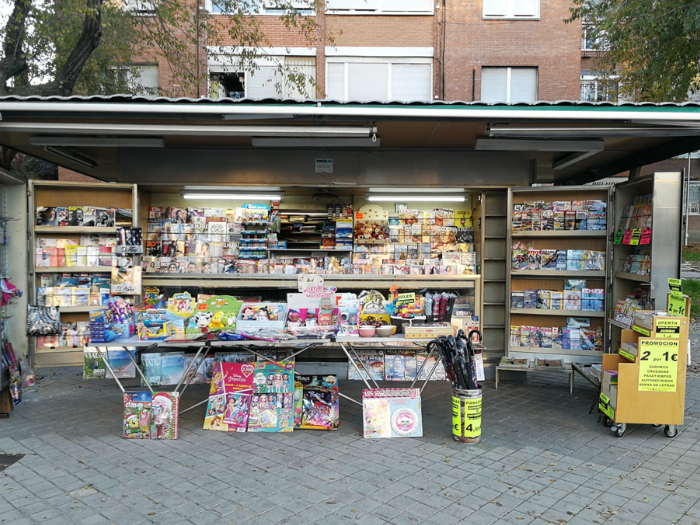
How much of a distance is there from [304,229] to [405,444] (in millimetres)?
4505

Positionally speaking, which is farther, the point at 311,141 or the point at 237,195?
the point at 237,195

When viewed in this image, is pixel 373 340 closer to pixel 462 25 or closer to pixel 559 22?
pixel 462 25

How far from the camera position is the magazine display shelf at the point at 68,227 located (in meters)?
7.16

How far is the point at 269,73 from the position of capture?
14.0 metres

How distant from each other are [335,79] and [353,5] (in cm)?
201

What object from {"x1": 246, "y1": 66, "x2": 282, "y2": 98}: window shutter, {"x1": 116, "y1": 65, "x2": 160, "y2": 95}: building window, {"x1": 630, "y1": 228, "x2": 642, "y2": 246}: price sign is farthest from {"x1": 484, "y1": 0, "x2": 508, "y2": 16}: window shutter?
{"x1": 630, "y1": 228, "x2": 642, "y2": 246}: price sign

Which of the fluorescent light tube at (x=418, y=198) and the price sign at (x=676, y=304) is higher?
the fluorescent light tube at (x=418, y=198)

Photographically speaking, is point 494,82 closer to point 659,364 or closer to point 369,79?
point 369,79

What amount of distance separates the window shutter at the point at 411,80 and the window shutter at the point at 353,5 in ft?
5.53

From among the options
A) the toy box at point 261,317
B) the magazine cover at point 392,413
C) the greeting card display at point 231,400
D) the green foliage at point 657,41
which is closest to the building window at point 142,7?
the toy box at point 261,317

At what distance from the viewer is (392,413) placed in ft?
16.3

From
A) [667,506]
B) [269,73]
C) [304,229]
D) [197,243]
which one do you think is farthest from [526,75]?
[667,506]

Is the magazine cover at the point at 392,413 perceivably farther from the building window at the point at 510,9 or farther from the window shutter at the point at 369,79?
the building window at the point at 510,9

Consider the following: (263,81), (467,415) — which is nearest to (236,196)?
(467,415)
